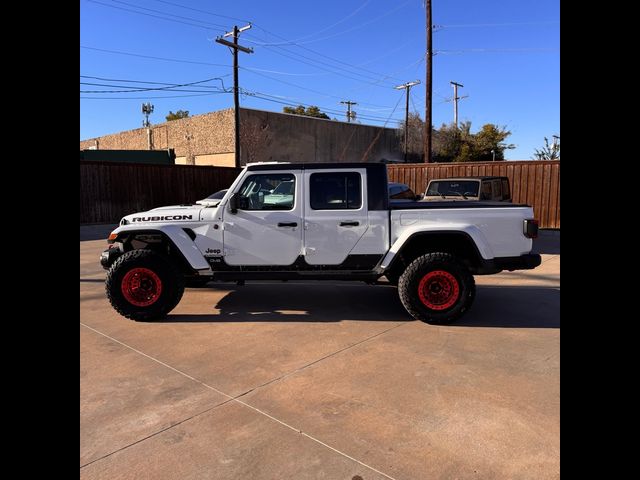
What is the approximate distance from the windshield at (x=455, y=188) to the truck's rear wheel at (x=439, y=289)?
6.49m

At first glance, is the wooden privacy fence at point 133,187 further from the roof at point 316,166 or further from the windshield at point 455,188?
the roof at point 316,166

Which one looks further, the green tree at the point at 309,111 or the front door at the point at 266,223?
the green tree at the point at 309,111

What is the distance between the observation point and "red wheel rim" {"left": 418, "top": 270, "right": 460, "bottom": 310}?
518 cm

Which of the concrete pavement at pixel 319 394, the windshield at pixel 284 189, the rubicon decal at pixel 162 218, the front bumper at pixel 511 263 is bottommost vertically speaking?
the concrete pavement at pixel 319 394

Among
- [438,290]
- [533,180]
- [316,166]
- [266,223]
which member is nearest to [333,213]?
[316,166]

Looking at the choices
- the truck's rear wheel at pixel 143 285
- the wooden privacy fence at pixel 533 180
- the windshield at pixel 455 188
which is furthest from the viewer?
the wooden privacy fence at pixel 533 180

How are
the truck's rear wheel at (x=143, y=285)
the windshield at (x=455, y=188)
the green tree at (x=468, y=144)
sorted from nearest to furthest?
the truck's rear wheel at (x=143, y=285), the windshield at (x=455, y=188), the green tree at (x=468, y=144)

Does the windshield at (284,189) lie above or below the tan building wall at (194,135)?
below

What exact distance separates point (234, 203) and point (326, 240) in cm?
120

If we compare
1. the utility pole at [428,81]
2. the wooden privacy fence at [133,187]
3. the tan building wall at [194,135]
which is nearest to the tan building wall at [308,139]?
the tan building wall at [194,135]

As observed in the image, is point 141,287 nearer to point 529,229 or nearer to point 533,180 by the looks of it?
point 529,229

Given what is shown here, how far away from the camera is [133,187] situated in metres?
18.0

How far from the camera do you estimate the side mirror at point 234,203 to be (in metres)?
5.34

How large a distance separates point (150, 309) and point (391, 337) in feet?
9.55
